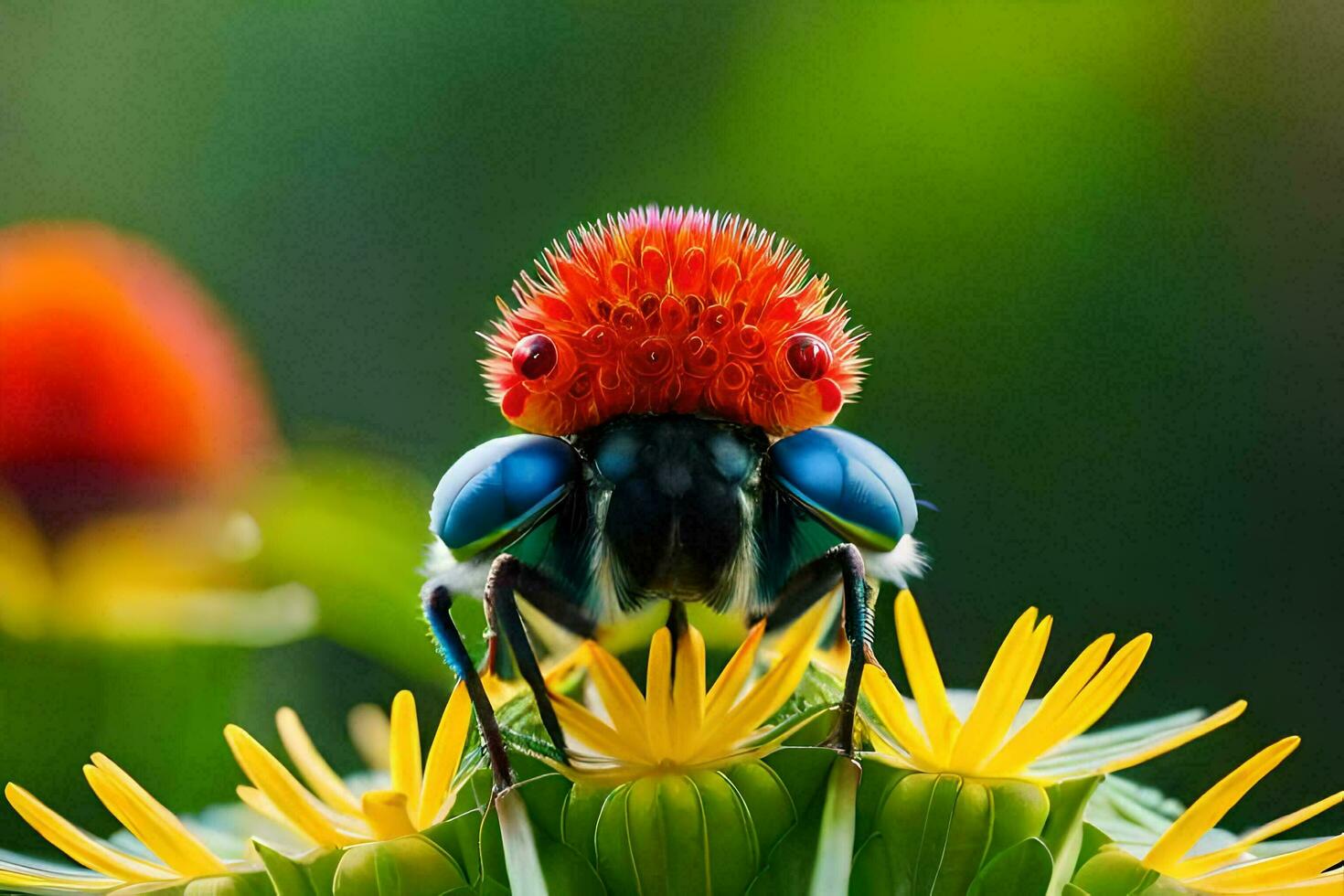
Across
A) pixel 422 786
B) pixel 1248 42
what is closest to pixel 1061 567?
pixel 1248 42

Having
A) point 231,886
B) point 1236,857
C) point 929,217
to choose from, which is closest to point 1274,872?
point 1236,857

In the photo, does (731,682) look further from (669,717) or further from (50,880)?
(50,880)

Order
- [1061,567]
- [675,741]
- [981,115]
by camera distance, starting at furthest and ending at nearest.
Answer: [981,115] < [1061,567] < [675,741]

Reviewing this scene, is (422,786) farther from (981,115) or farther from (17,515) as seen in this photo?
(981,115)

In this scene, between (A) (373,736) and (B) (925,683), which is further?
(A) (373,736)

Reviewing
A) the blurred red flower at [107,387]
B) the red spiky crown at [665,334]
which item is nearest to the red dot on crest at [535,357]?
the red spiky crown at [665,334]

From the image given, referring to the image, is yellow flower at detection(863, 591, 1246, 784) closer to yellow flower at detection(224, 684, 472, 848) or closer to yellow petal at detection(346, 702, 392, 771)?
yellow flower at detection(224, 684, 472, 848)

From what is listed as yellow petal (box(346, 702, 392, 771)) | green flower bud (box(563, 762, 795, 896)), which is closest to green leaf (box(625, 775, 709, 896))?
green flower bud (box(563, 762, 795, 896))
